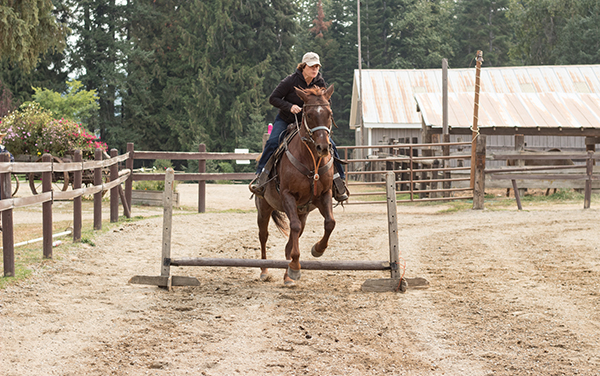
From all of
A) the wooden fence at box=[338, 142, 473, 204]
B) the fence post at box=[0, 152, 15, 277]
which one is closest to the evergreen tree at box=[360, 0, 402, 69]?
the wooden fence at box=[338, 142, 473, 204]

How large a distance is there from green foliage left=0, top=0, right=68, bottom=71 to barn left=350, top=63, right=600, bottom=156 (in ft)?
42.6

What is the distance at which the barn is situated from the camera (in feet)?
71.0

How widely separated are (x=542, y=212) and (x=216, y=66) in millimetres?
33156

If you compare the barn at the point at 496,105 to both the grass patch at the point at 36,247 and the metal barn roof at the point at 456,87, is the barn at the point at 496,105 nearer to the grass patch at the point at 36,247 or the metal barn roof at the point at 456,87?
the metal barn roof at the point at 456,87

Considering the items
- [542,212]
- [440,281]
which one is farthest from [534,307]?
[542,212]

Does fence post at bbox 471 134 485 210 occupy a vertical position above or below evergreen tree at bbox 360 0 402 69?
below

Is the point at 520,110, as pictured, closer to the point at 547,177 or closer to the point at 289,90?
the point at 547,177

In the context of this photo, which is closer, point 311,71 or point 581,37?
point 311,71

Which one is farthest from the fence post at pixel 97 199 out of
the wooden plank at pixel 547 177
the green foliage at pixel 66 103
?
the green foliage at pixel 66 103

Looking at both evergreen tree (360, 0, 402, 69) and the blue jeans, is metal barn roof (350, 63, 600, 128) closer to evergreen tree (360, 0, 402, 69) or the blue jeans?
the blue jeans

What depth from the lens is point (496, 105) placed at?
23000 millimetres

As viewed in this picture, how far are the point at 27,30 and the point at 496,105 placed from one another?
17100mm

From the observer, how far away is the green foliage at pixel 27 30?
17641 mm

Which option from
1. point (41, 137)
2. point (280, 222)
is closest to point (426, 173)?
point (41, 137)
